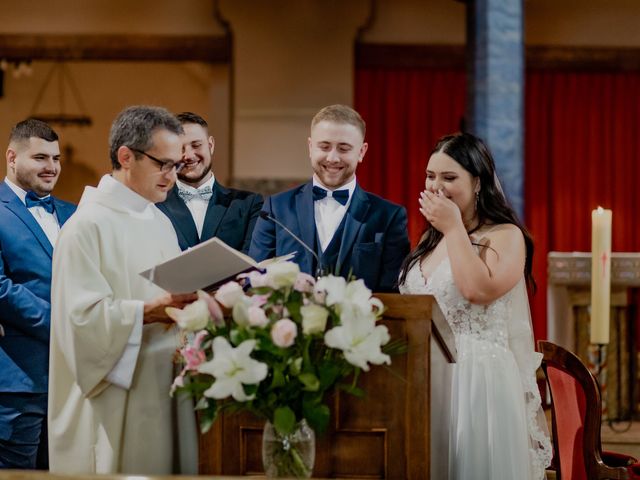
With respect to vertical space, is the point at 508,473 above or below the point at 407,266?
below

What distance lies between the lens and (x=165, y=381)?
107 inches

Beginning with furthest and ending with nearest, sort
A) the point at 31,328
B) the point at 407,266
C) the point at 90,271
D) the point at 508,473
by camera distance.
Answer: the point at 31,328
the point at 407,266
the point at 508,473
the point at 90,271

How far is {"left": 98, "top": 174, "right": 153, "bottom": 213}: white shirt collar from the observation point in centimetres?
283

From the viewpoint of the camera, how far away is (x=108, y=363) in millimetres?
2635

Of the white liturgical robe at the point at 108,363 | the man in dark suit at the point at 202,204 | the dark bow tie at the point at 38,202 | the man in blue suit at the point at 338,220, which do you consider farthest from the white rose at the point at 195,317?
the dark bow tie at the point at 38,202

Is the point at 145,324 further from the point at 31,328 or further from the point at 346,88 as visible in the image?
the point at 346,88

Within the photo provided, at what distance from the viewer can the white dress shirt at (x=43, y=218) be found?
3.85 m

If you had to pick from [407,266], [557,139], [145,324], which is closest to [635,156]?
[557,139]

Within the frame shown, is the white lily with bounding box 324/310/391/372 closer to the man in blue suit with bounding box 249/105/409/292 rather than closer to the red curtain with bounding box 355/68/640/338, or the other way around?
the man in blue suit with bounding box 249/105/409/292

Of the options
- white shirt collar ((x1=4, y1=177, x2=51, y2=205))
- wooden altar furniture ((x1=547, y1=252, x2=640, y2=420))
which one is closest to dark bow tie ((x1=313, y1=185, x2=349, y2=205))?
white shirt collar ((x1=4, y1=177, x2=51, y2=205))

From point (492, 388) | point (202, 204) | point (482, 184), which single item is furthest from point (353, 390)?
point (202, 204)

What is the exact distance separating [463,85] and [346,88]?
1045 mm

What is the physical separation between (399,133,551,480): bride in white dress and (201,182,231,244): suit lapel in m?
0.68

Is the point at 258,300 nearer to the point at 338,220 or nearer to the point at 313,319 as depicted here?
the point at 313,319
